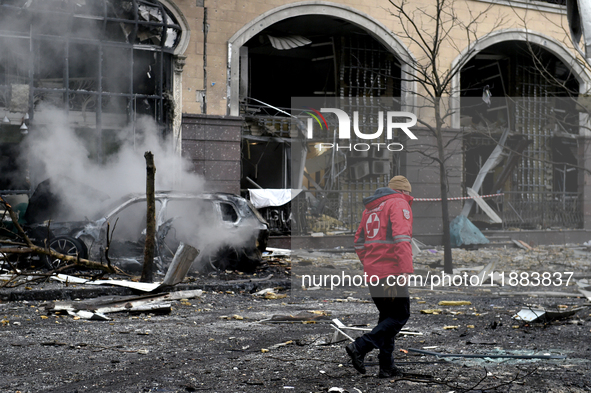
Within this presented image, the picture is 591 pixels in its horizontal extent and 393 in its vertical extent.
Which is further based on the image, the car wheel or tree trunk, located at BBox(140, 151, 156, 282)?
the car wheel

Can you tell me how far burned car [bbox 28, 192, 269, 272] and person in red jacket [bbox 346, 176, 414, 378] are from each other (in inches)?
229

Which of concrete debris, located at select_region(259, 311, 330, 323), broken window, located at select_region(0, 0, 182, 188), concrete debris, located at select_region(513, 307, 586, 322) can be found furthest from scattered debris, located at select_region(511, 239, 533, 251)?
concrete debris, located at select_region(259, 311, 330, 323)

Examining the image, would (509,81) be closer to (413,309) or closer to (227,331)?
(413,309)

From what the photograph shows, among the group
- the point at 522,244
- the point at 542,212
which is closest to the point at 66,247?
the point at 522,244

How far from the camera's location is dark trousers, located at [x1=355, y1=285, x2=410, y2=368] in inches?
179

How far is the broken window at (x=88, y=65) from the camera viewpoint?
12.2 m

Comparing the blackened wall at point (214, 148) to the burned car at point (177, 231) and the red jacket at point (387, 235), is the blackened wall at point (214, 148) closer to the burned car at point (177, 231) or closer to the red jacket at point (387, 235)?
the burned car at point (177, 231)

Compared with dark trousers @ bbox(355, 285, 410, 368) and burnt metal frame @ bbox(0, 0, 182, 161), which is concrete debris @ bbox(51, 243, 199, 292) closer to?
dark trousers @ bbox(355, 285, 410, 368)

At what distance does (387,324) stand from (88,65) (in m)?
10.7

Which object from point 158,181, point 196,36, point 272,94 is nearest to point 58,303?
point 158,181

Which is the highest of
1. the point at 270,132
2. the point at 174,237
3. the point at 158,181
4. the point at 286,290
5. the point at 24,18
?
the point at 24,18

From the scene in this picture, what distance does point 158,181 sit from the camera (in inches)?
530

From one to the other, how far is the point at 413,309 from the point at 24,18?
9.51 meters

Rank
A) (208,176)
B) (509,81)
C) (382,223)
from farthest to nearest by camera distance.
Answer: (509,81) → (208,176) → (382,223)
